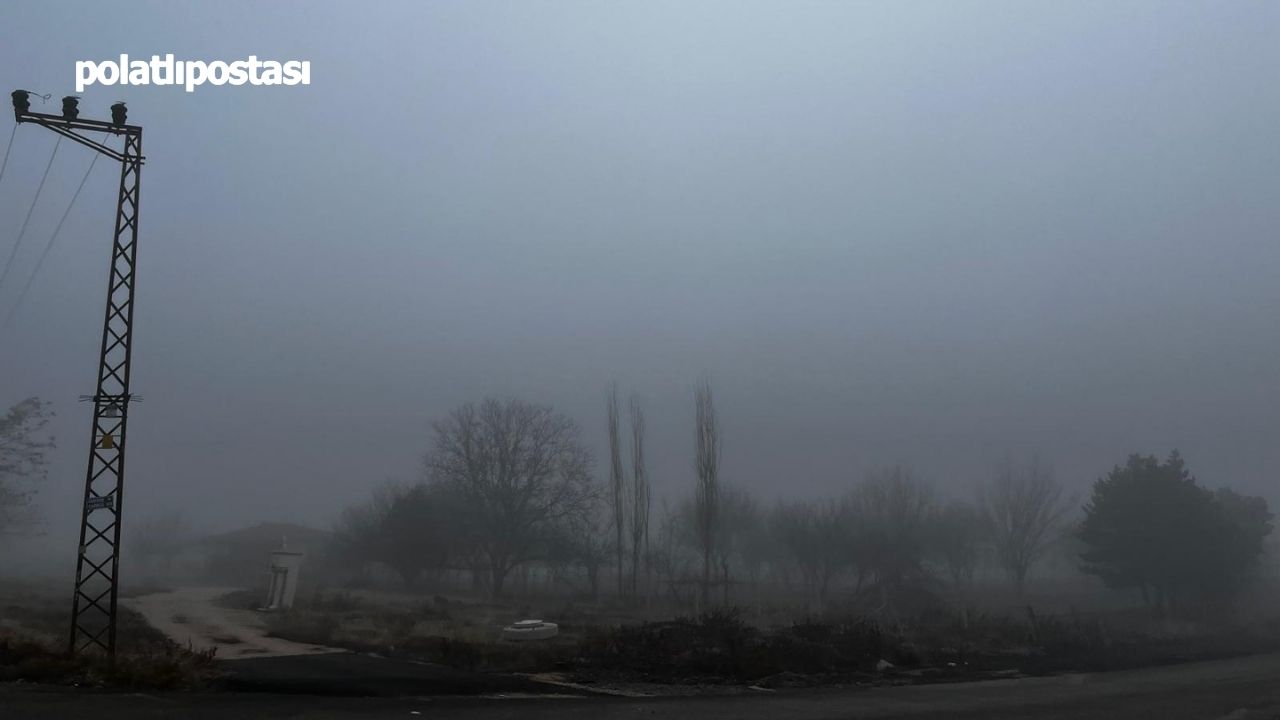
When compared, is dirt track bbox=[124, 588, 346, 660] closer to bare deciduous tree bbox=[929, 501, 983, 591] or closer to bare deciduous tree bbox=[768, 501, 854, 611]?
bare deciduous tree bbox=[768, 501, 854, 611]

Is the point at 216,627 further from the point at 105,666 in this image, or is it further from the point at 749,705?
the point at 749,705

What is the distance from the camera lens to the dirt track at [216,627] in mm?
24312

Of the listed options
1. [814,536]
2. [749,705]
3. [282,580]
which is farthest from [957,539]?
[749,705]

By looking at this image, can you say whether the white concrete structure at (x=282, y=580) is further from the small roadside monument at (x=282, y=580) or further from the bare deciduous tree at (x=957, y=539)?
the bare deciduous tree at (x=957, y=539)

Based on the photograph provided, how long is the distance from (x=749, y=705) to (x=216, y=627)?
20721 millimetres

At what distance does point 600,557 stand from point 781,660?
37.4 m

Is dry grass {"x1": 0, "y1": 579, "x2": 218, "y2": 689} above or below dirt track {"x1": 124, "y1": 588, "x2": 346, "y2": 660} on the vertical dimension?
above

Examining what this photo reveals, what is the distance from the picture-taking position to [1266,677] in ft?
82.6

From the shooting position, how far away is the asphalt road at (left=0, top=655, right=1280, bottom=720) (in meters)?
13.9

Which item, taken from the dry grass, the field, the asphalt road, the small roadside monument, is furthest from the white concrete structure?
the asphalt road

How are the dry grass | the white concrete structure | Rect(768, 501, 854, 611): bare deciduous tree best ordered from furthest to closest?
Rect(768, 501, 854, 611): bare deciduous tree, the white concrete structure, the dry grass

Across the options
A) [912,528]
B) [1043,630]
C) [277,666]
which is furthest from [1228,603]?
[277,666]

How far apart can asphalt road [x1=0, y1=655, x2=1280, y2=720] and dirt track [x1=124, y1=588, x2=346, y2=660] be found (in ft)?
25.3

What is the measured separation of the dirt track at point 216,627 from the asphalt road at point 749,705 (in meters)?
7.70
